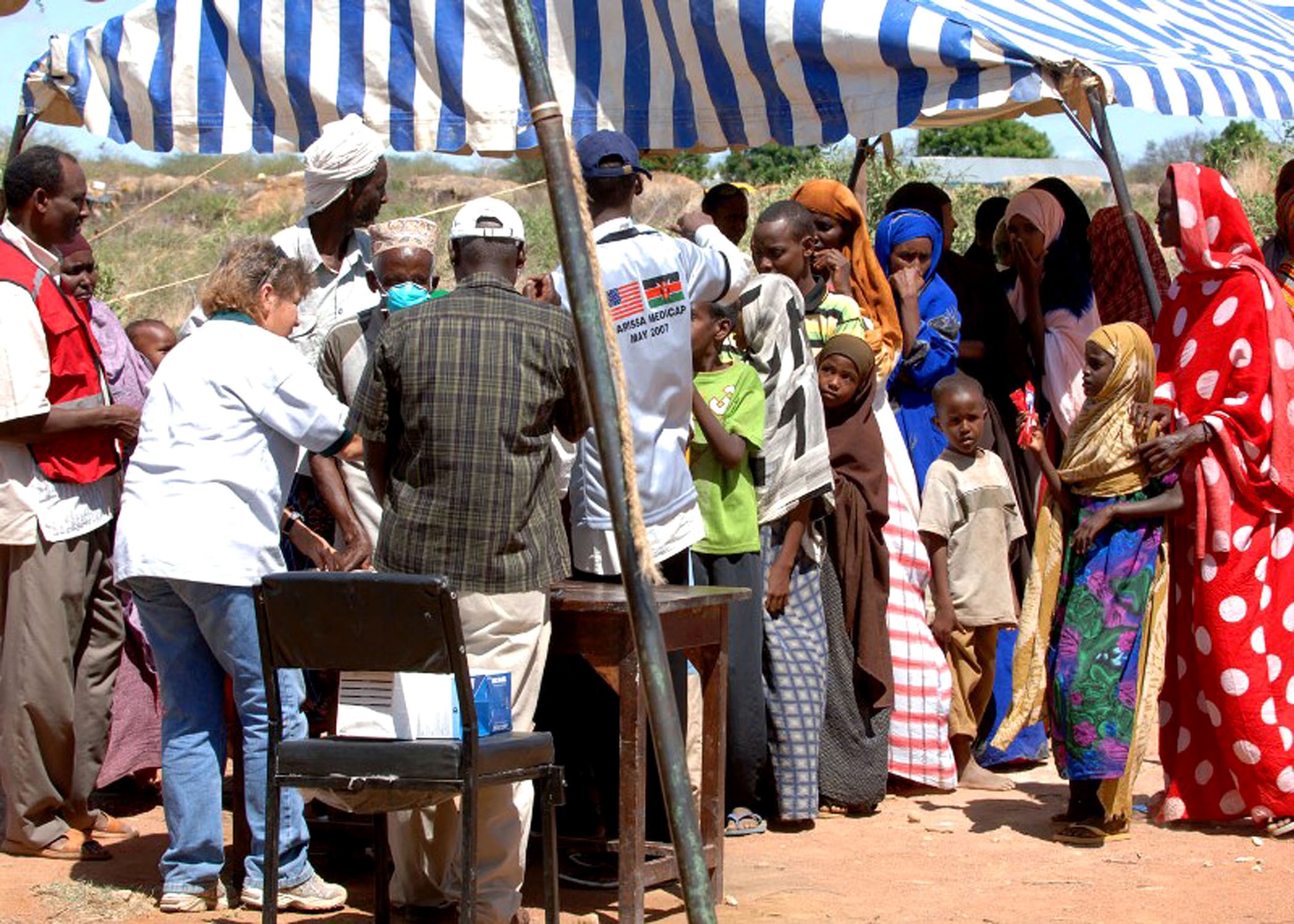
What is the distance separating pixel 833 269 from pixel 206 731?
3313 mm

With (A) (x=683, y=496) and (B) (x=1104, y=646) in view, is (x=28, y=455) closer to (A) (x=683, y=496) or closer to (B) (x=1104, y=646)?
(A) (x=683, y=496)

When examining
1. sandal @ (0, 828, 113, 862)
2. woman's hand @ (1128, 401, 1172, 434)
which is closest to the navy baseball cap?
woman's hand @ (1128, 401, 1172, 434)

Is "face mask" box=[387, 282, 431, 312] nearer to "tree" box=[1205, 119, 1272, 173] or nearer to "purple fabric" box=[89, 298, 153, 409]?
"purple fabric" box=[89, 298, 153, 409]

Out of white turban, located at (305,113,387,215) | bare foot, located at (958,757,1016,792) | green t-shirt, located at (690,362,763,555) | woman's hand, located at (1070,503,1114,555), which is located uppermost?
white turban, located at (305,113,387,215)

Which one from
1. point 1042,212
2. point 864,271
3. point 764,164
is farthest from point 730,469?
point 764,164

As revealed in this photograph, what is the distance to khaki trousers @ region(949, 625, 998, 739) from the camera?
7.41 metres

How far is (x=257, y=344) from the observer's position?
5191 millimetres

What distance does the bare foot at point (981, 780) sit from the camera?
7402mm

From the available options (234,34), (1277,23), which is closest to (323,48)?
(234,34)

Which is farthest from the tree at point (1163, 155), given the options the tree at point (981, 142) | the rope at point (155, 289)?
the rope at point (155, 289)

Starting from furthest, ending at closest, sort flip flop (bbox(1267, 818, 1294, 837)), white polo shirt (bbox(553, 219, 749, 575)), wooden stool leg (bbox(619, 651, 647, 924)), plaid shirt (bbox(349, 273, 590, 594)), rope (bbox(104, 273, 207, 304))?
rope (bbox(104, 273, 207, 304)), flip flop (bbox(1267, 818, 1294, 837)), white polo shirt (bbox(553, 219, 749, 575)), wooden stool leg (bbox(619, 651, 647, 924)), plaid shirt (bbox(349, 273, 590, 594))

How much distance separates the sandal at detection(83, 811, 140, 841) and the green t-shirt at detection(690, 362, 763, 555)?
2.22 m

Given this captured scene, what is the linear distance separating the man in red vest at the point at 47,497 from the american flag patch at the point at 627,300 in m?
1.66

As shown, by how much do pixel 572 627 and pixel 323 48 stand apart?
3634 millimetres
